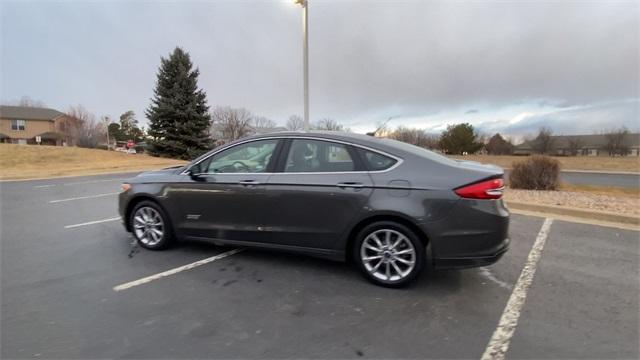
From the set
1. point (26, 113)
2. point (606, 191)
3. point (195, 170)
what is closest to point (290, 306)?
point (195, 170)

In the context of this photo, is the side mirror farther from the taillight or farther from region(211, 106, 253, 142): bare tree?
region(211, 106, 253, 142): bare tree

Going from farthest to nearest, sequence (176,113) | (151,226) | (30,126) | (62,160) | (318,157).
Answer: (30,126)
(176,113)
(62,160)
(151,226)
(318,157)

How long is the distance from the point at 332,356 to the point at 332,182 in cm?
173

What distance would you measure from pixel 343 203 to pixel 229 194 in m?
1.43

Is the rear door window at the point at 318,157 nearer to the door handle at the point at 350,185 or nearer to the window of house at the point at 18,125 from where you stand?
the door handle at the point at 350,185

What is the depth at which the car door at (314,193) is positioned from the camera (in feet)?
11.8

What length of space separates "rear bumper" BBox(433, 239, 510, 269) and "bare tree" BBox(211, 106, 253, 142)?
57644 millimetres

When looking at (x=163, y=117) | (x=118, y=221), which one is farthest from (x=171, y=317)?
(x=163, y=117)

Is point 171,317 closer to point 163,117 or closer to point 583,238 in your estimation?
point 583,238

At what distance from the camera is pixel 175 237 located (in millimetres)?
4594

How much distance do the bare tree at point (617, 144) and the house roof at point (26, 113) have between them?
93204 millimetres

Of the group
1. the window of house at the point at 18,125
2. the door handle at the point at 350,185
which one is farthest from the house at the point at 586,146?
the window of house at the point at 18,125

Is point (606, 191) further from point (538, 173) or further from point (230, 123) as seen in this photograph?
point (230, 123)

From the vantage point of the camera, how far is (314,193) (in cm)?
372
